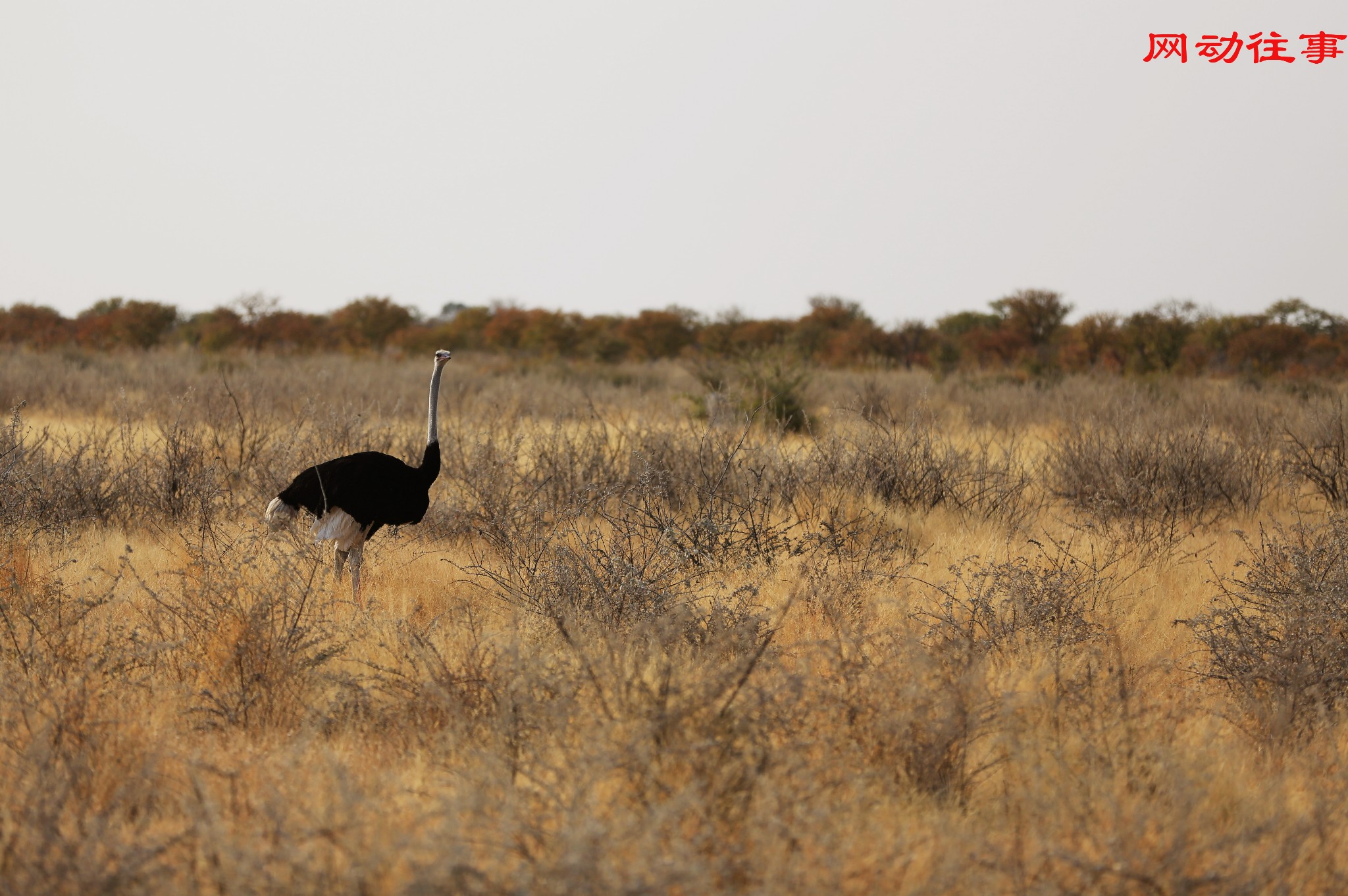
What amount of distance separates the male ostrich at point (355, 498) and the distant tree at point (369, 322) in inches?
1629

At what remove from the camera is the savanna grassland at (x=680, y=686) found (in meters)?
2.65

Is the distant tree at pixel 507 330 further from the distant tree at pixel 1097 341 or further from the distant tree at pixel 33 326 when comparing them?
the distant tree at pixel 1097 341

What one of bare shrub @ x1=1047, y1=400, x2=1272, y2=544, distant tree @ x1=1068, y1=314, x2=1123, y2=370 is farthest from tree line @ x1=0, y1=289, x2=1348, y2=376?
bare shrub @ x1=1047, y1=400, x2=1272, y2=544

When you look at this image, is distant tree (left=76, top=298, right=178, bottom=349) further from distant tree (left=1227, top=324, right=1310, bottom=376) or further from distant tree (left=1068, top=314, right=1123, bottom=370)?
distant tree (left=1227, top=324, right=1310, bottom=376)

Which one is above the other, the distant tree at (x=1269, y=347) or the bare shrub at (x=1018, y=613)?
the distant tree at (x=1269, y=347)

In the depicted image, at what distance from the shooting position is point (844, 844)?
9.11ft

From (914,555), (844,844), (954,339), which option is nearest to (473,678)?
(844,844)

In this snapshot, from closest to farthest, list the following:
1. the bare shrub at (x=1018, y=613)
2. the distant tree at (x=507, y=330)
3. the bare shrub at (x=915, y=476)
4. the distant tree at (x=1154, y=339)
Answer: the bare shrub at (x=1018, y=613) → the bare shrub at (x=915, y=476) → the distant tree at (x=1154, y=339) → the distant tree at (x=507, y=330)

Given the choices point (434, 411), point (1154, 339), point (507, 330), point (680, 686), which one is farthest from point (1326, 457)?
point (507, 330)

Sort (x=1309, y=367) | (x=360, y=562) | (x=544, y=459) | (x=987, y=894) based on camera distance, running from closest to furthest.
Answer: (x=987, y=894) < (x=360, y=562) < (x=544, y=459) < (x=1309, y=367)

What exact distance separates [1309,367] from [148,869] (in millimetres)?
32839

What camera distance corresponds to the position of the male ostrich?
5.64 m

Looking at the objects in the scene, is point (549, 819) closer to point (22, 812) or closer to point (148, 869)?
point (148, 869)

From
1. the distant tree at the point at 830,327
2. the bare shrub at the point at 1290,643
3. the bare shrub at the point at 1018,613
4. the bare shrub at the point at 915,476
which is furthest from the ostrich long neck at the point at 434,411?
the distant tree at the point at 830,327
